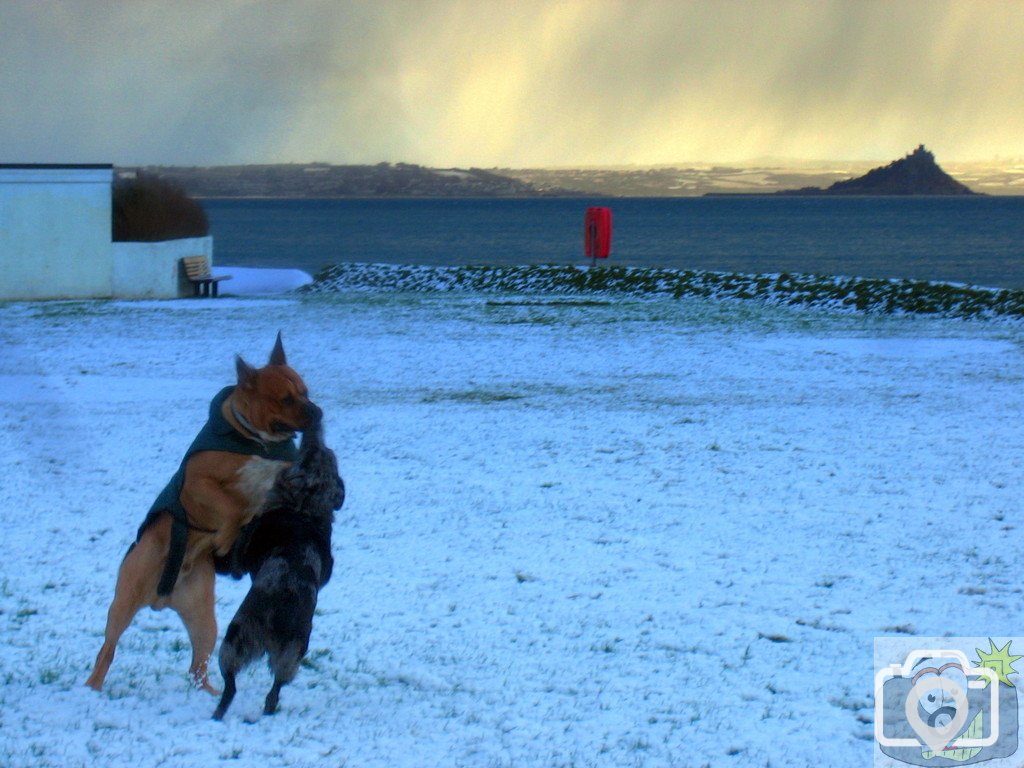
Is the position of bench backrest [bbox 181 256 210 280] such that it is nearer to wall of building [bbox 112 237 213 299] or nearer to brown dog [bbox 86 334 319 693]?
wall of building [bbox 112 237 213 299]

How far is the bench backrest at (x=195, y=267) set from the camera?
29828mm

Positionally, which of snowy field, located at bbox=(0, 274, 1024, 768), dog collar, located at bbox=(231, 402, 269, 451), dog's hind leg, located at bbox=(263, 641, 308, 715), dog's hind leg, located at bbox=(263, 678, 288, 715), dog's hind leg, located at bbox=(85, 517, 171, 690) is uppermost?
dog collar, located at bbox=(231, 402, 269, 451)

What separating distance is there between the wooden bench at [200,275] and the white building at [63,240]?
167 centimetres

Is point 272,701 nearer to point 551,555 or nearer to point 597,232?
point 551,555

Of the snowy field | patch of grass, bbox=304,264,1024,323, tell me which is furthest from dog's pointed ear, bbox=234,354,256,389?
patch of grass, bbox=304,264,1024,323

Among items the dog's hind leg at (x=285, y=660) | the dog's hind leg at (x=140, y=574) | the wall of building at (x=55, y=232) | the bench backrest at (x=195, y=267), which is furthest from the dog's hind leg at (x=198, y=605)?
the bench backrest at (x=195, y=267)

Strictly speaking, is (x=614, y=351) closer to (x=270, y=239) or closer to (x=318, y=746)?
(x=318, y=746)

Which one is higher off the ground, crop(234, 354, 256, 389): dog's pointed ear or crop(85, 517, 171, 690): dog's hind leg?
crop(234, 354, 256, 389): dog's pointed ear

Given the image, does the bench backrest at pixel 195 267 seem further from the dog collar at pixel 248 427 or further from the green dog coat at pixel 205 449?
the dog collar at pixel 248 427

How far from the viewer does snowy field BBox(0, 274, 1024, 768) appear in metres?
4.98

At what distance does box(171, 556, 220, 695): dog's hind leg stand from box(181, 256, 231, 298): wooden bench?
2601cm

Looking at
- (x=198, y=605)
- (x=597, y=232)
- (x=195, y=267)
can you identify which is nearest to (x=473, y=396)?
(x=198, y=605)

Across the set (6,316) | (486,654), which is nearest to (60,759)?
(486,654)

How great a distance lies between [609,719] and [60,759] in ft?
7.29
